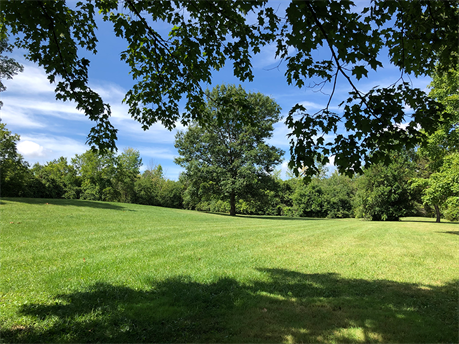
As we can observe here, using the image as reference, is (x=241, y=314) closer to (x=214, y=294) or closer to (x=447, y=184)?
(x=214, y=294)

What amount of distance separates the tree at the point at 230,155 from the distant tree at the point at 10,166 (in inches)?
596

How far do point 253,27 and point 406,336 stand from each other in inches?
252

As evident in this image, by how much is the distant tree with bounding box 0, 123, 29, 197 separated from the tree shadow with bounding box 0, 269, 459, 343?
83.2 ft

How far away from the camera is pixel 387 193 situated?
32281mm

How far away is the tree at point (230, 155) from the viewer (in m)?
26.8

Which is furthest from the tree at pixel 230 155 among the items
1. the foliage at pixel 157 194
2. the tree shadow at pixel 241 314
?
the tree shadow at pixel 241 314

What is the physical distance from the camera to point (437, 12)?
15.9 feet

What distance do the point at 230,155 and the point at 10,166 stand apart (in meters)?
21.8

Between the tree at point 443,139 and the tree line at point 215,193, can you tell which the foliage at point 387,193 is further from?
the tree at point 443,139

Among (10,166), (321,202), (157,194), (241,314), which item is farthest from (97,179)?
(241,314)

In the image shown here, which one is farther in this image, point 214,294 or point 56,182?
point 56,182

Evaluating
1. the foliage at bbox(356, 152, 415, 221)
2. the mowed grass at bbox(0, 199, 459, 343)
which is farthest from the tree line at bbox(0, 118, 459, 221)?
the mowed grass at bbox(0, 199, 459, 343)

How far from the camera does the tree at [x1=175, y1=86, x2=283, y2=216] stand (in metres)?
26.8

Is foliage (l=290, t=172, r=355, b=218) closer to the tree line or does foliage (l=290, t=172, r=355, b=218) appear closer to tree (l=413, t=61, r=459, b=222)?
the tree line
